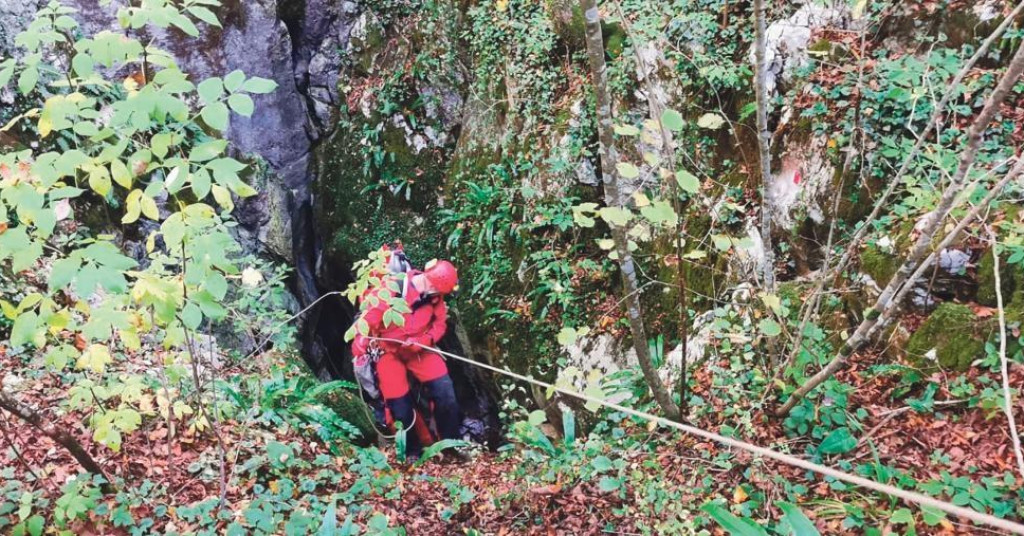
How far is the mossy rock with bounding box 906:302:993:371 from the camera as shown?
3.09 metres

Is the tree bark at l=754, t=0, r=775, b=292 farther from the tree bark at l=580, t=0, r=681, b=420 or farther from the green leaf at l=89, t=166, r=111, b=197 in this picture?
the green leaf at l=89, t=166, r=111, b=197

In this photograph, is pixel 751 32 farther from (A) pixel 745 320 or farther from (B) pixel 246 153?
(B) pixel 246 153

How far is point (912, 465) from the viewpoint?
9.30 ft

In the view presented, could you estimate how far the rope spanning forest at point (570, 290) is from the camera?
206cm

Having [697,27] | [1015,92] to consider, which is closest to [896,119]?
[1015,92]

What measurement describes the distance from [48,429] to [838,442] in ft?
13.1

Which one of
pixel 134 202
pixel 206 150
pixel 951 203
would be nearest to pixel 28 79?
pixel 134 202

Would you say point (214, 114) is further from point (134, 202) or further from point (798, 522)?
point (798, 522)

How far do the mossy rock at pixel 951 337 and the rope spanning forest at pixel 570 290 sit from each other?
1 cm

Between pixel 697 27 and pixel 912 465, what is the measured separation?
413 cm

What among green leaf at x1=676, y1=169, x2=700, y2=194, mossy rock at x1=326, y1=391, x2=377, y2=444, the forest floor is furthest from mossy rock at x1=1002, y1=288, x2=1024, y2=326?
mossy rock at x1=326, y1=391, x2=377, y2=444

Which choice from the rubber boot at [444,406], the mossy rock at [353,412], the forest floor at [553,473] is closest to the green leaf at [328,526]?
the forest floor at [553,473]

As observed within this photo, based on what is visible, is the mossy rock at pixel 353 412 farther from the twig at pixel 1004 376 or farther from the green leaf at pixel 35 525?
the twig at pixel 1004 376

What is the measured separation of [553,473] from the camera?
11.4 feet
